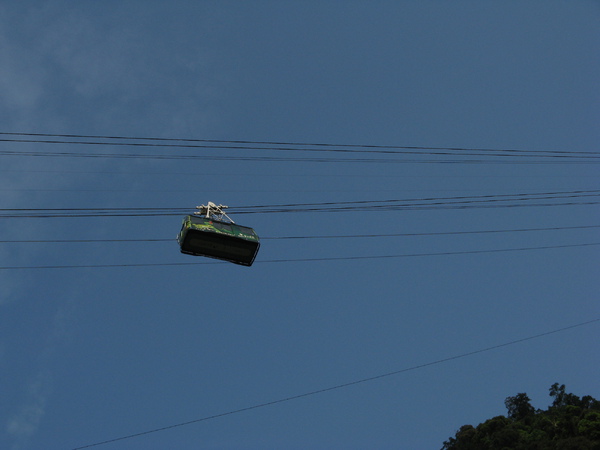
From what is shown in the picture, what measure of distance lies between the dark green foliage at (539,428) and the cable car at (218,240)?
4121 centimetres

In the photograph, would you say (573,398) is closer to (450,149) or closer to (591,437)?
(591,437)

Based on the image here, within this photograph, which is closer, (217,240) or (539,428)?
(217,240)

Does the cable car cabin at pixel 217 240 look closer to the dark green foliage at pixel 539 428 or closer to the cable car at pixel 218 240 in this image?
the cable car at pixel 218 240

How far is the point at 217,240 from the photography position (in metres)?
18.2

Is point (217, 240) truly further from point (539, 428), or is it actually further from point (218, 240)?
point (539, 428)

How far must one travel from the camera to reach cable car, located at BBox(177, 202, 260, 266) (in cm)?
1797

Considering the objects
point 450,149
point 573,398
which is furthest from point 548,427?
point 450,149

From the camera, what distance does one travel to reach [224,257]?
18359 mm

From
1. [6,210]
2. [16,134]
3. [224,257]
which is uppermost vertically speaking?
[16,134]

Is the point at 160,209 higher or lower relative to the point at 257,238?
higher

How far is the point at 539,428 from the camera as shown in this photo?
207 ft

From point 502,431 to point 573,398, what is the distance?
11009 millimetres

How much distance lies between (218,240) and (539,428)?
52.3 m

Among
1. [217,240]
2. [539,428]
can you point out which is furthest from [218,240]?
[539,428]
